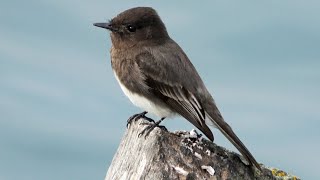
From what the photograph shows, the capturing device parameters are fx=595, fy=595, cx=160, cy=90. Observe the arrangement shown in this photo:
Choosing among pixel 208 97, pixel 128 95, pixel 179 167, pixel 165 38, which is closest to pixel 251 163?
pixel 179 167

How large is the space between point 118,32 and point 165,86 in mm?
1585

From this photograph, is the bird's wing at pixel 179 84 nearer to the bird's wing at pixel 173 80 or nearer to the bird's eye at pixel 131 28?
the bird's wing at pixel 173 80

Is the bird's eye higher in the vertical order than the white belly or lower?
higher

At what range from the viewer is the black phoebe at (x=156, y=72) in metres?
7.61

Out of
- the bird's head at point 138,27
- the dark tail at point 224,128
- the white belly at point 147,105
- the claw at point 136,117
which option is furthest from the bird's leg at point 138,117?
the bird's head at point 138,27

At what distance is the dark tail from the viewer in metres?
5.86

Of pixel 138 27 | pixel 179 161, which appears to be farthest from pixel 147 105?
pixel 179 161

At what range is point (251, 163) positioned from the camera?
17.4 feet

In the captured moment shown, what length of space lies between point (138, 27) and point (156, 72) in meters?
1.16

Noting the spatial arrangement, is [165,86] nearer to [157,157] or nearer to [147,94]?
[147,94]

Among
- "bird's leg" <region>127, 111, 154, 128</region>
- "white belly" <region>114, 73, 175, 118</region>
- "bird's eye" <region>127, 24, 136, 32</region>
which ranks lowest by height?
"bird's leg" <region>127, 111, 154, 128</region>

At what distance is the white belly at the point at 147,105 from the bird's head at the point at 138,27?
3.12ft

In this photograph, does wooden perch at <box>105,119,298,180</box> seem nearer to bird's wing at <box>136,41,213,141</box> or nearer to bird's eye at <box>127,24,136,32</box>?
bird's wing at <box>136,41,213,141</box>

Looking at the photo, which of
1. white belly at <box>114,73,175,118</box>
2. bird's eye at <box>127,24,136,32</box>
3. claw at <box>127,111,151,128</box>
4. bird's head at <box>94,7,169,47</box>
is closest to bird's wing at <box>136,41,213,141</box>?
white belly at <box>114,73,175,118</box>
